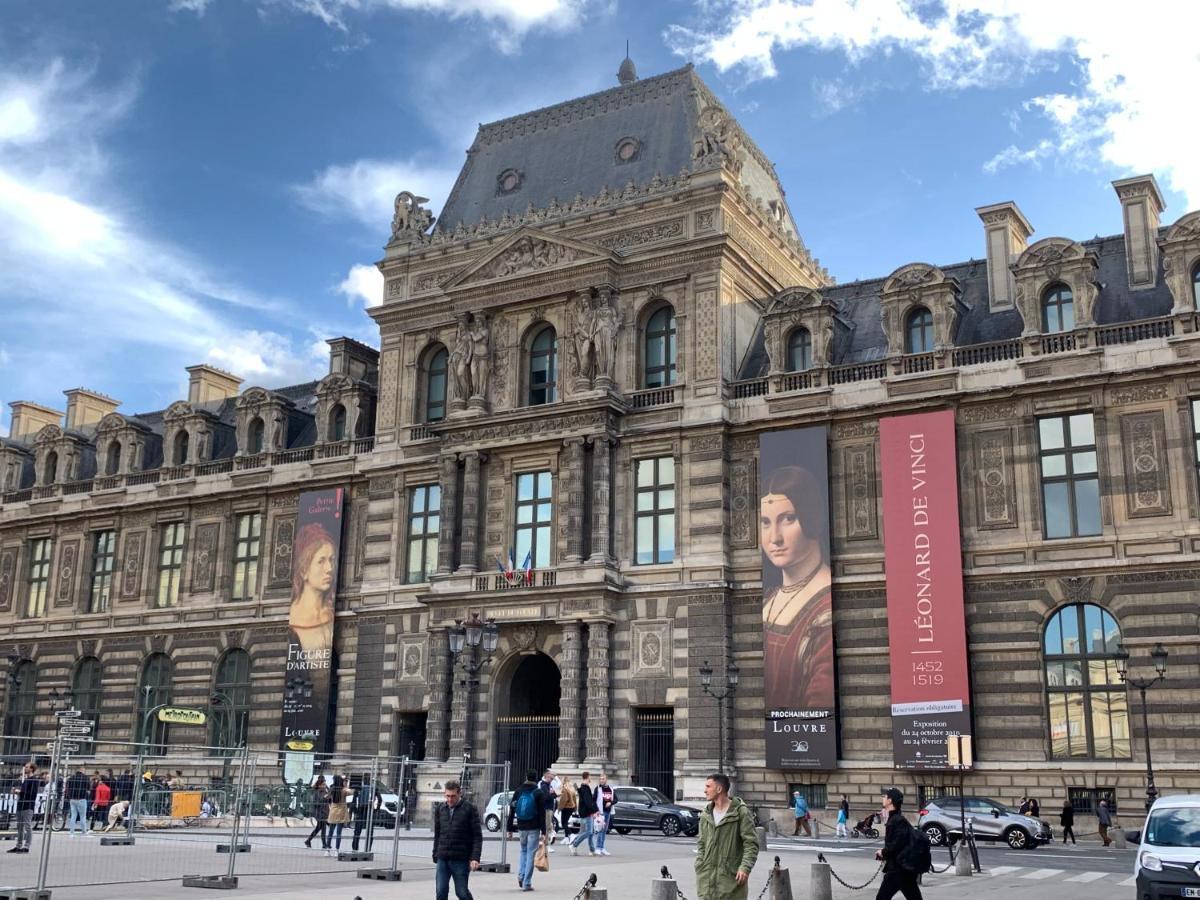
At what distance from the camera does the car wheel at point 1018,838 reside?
32.4 meters

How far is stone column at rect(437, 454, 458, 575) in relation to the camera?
44281 mm

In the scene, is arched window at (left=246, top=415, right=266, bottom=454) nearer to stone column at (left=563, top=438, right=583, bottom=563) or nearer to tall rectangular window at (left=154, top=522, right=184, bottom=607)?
tall rectangular window at (left=154, top=522, right=184, bottom=607)

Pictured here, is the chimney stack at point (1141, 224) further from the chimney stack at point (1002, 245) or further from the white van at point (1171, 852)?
the white van at point (1171, 852)

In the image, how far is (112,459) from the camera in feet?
193

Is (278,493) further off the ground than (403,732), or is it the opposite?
(278,493)

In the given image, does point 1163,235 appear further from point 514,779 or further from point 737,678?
point 514,779

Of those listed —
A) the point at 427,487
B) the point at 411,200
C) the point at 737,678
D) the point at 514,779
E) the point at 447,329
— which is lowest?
the point at 514,779

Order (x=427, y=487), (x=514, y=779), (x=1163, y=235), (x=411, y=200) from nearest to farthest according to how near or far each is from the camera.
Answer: (x=1163, y=235) < (x=514, y=779) < (x=427, y=487) < (x=411, y=200)

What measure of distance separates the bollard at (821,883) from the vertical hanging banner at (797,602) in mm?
19817

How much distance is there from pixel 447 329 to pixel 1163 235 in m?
24.0

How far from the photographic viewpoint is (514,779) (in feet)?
141

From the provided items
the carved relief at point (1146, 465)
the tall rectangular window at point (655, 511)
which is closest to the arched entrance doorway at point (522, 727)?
the tall rectangular window at point (655, 511)

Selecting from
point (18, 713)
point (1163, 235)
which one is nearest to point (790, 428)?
point (1163, 235)

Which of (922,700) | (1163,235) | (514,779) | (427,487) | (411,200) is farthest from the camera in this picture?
(411,200)
